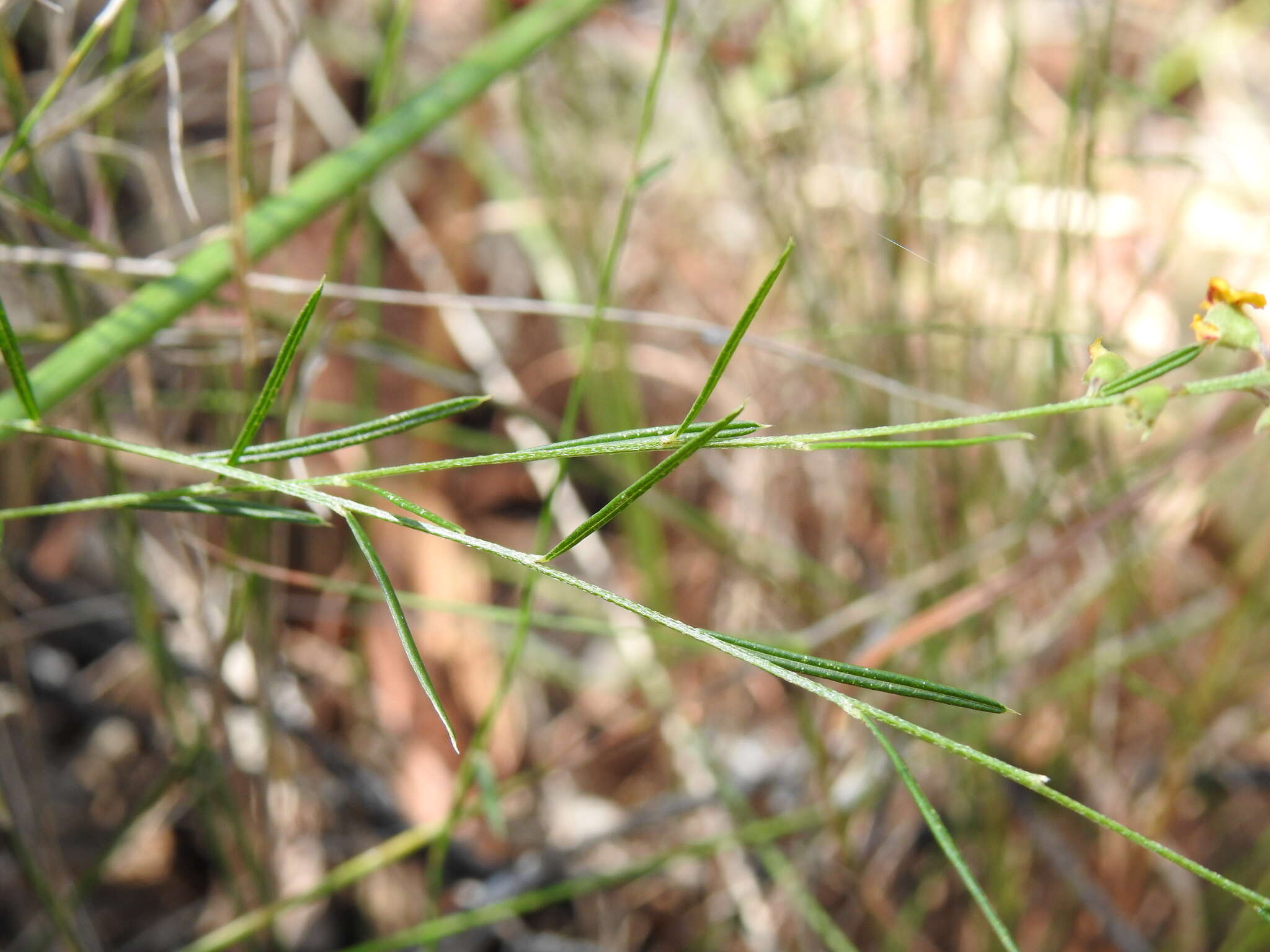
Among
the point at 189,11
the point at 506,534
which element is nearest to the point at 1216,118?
the point at 506,534

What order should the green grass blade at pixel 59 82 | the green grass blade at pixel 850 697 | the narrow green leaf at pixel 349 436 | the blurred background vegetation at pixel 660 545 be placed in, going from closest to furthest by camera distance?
the green grass blade at pixel 850 697
the narrow green leaf at pixel 349 436
the green grass blade at pixel 59 82
the blurred background vegetation at pixel 660 545

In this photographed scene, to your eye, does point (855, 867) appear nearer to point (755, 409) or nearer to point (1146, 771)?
point (1146, 771)

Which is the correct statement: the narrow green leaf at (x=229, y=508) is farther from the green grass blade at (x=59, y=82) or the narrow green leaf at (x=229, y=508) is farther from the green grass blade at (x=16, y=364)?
the green grass blade at (x=59, y=82)

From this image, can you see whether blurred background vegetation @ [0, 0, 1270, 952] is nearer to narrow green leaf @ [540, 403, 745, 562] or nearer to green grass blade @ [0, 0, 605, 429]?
green grass blade @ [0, 0, 605, 429]

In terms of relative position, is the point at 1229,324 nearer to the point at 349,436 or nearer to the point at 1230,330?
the point at 1230,330

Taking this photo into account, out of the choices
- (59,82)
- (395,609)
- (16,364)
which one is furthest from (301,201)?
(395,609)

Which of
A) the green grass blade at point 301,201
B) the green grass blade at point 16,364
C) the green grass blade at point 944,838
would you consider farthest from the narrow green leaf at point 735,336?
the green grass blade at point 301,201
